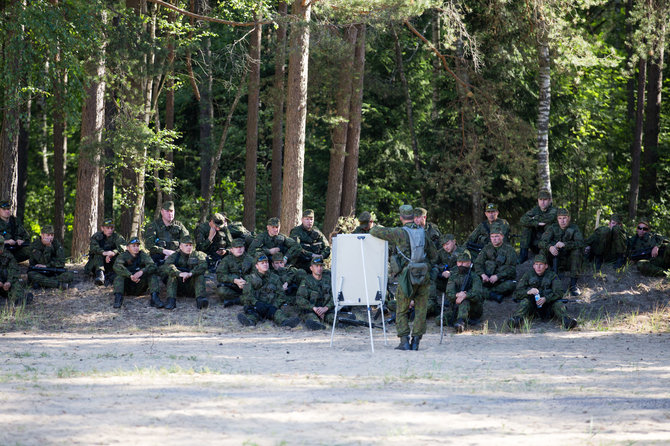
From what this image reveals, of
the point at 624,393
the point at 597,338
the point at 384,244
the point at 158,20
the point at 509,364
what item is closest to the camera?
the point at 624,393

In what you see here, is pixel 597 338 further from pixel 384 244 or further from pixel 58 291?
pixel 58 291

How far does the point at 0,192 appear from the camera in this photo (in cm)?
1850

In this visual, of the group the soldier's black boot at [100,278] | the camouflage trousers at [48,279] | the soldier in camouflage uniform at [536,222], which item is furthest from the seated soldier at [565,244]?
the camouflage trousers at [48,279]

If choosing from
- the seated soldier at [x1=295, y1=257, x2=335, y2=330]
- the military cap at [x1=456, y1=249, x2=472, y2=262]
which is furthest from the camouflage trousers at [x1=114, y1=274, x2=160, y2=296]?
the military cap at [x1=456, y1=249, x2=472, y2=262]

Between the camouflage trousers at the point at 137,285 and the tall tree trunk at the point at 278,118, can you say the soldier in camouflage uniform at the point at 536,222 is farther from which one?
the tall tree trunk at the point at 278,118

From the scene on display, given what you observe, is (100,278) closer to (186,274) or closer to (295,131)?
(186,274)

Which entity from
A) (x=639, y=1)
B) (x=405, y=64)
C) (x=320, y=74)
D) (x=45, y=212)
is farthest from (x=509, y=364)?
(x=45, y=212)

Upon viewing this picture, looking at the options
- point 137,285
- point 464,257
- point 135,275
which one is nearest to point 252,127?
point 137,285

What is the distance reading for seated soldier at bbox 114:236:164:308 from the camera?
14312 mm

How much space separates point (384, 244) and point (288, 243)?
4564 mm

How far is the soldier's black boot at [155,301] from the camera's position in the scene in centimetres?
1423

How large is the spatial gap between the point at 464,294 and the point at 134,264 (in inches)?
239

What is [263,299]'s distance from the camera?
13883mm

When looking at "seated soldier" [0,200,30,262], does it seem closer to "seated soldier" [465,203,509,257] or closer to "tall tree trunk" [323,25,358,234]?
"seated soldier" [465,203,509,257]
